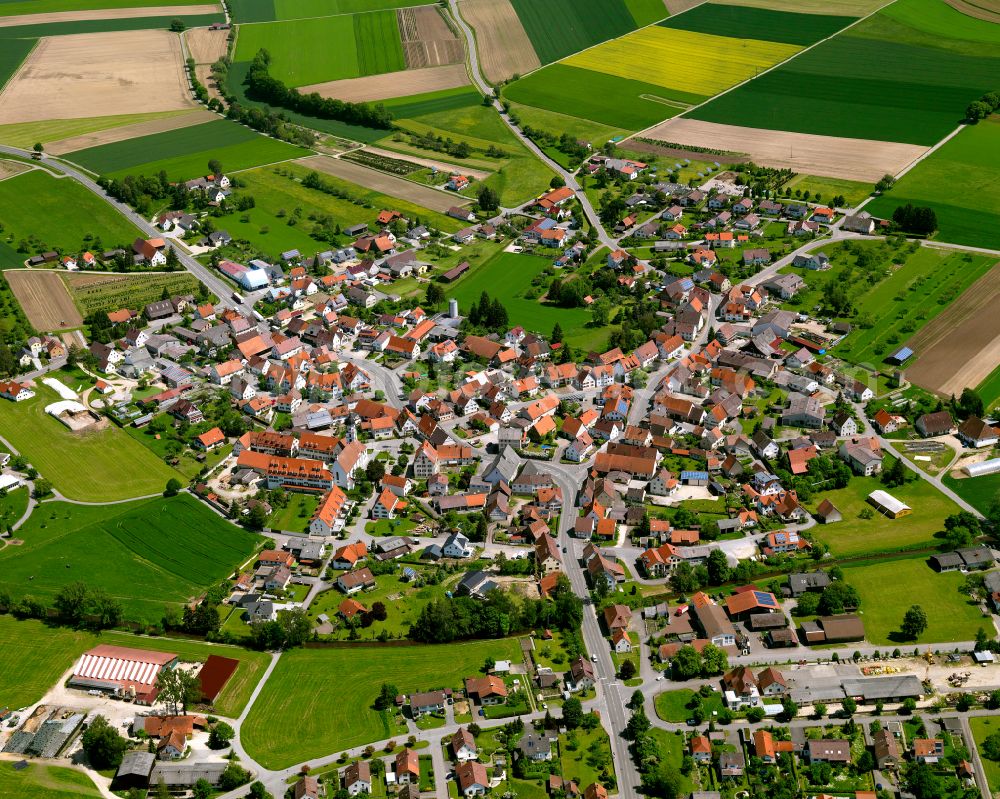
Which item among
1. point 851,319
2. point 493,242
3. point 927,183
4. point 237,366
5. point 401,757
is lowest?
point 401,757

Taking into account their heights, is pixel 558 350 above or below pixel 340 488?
above

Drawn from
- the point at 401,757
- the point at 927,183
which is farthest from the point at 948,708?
the point at 927,183

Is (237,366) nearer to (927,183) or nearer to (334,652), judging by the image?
(334,652)

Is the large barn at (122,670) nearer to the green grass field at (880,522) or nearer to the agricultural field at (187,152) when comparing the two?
the green grass field at (880,522)

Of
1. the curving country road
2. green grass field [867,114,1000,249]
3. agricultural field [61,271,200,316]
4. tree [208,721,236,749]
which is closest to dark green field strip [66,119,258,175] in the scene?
the curving country road

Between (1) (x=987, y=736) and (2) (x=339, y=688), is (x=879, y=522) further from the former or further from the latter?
(2) (x=339, y=688)

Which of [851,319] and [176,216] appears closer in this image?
[851,319]

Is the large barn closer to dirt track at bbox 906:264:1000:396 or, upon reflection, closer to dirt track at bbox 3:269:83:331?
dirt track at bbox 3:269:83:331

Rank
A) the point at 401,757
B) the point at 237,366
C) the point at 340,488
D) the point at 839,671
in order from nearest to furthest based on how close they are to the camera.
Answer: the point at 401,757 < the point at 839,671 < the point at 340,488 < the point at 237,366

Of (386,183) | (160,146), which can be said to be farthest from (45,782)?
(160,146)
